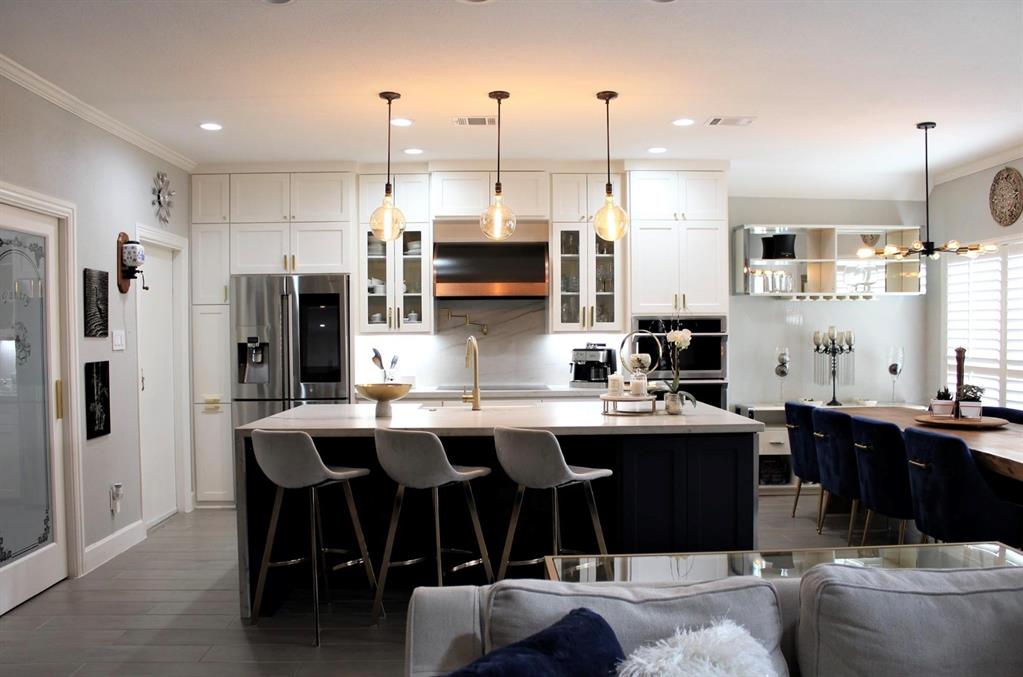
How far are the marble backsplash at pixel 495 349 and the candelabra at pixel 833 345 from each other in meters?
2.22

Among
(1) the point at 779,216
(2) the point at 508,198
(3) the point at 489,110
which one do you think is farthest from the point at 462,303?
(1) the point at 779,216

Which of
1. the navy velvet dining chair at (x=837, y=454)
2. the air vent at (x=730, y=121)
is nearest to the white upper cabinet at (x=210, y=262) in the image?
the air vent at (x=730, y=121)

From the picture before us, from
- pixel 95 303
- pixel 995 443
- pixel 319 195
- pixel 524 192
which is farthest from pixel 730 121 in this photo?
pixel 95 303

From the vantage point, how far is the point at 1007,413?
482 centimetres

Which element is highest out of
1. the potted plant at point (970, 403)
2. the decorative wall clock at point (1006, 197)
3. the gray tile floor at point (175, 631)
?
the decorative wall clock at point (1006, 197)

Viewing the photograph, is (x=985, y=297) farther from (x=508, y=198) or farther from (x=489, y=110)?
(x=489, y=110)

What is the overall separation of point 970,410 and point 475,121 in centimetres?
344

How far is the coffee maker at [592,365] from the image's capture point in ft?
20.4

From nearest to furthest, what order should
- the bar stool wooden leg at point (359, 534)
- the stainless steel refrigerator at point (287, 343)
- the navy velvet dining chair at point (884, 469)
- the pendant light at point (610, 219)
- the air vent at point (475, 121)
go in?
the bar stool wooden leg at point (359, 534)
the navy velvet dining chair at point (884, 469)
the pendant light at point (610, 219)
the air vent at point (475, 121)
the stainless steel refrigerator at point (287, 343)

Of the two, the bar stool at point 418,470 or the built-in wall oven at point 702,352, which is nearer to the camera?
the bar stool at point 418,470

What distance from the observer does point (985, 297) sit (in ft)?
20.4

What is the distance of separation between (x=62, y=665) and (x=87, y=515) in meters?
1.48

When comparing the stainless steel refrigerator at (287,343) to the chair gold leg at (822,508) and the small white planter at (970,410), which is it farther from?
the small white planter at (970,410)

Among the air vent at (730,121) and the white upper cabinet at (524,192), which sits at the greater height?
the air vent at (730,121)
